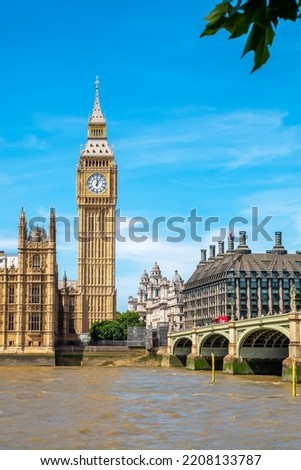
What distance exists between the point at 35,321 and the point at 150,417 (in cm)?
7589

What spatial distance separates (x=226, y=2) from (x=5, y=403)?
130 feet

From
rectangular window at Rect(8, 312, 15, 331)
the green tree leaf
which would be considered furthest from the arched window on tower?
the green tree leaf

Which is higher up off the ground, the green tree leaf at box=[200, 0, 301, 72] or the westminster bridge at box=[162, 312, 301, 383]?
the green tree leaf at box=[200, 0, 301, 72]

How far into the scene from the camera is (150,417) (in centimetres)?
3384

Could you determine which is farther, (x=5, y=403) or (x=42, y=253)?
(x=42, y=253)

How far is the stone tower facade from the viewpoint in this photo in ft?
351

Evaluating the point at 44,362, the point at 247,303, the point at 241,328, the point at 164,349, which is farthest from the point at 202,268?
the point at 241,328

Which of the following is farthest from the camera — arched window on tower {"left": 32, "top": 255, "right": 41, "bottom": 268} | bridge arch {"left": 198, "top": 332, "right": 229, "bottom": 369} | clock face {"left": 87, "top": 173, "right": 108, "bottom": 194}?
clock face {"left": 87, "top": 173, "right": 108, "bottom": 194}

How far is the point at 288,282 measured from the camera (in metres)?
132

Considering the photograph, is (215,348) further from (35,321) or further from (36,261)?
(36,261)

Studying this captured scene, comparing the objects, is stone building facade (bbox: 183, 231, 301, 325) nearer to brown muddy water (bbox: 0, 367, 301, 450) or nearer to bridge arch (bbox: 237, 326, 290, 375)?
bridge arch (bbox: 237, 326, 290, 375)

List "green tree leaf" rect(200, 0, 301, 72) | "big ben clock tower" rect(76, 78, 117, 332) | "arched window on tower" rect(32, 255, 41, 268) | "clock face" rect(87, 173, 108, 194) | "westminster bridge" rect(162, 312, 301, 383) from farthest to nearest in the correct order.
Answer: "clock face" rect(87, 173, 108, 194)
"big ben clock tower" rect(76, 78, 117, 332)
"arched window on tower" rect(32, 255, 41, 268)
"westminster bridge" rect(162, 312, 301, 383)
"green tree leaf" rect(200, 0, 301, 72)

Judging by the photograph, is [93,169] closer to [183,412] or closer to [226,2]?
[183,412]

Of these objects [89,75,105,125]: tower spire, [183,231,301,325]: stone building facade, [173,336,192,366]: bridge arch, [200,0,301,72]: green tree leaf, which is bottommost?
[173,336,192,366]: bridge arch
